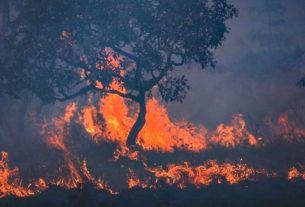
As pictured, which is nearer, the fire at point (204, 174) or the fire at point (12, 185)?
the fire at point (12, 185)

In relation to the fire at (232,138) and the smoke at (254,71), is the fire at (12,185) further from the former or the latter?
the smoke at (254,71)

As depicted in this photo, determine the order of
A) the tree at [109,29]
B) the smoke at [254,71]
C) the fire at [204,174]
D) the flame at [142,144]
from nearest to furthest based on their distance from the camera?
the flame at [142,144] → the fire at [204,174] → the tree at [109,29] → the smoke at [254,71]

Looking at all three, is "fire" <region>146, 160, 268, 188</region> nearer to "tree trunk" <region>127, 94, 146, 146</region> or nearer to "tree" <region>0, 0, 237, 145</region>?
"tree trunk" <region>127, 94, 146, 146</region>

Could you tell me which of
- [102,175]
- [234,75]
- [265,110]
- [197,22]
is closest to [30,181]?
[102,175]

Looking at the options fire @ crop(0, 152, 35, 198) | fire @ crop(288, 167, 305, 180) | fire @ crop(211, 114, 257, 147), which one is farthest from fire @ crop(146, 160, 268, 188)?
fire @ crop(0, 152, 35, 198)

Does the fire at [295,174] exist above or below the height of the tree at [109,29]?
below

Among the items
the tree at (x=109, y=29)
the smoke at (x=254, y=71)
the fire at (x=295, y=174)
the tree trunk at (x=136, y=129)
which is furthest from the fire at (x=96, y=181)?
the smoke at (x=254, y=71)

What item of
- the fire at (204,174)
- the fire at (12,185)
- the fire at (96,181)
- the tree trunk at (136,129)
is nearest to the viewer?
the fire at (12,185)

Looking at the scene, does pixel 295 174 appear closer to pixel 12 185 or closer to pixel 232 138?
pixel 232 138

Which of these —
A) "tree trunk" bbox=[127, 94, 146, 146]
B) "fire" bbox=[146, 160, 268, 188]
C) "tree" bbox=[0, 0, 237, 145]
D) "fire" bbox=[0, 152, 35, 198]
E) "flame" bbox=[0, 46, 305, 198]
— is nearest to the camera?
"fire" bbox=[0, 152, 35, 198]

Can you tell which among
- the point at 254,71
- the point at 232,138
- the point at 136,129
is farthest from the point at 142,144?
the point at 254,71

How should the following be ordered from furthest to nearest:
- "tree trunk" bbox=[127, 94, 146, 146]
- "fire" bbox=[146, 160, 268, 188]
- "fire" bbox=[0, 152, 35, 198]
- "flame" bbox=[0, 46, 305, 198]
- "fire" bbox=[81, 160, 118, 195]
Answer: "tree trunk" bbox=[127, 94, 146, 146], "fire" bbox=[146, 160, 268, 188], "flame" bbox=[0, 46, 305, 198], "fire" bbox=[81, 160, 118, 195], "fire" bbox=[0, 152, 35, 198]

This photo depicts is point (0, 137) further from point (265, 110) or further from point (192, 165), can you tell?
point (265, 110)

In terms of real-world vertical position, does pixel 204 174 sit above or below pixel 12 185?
above
